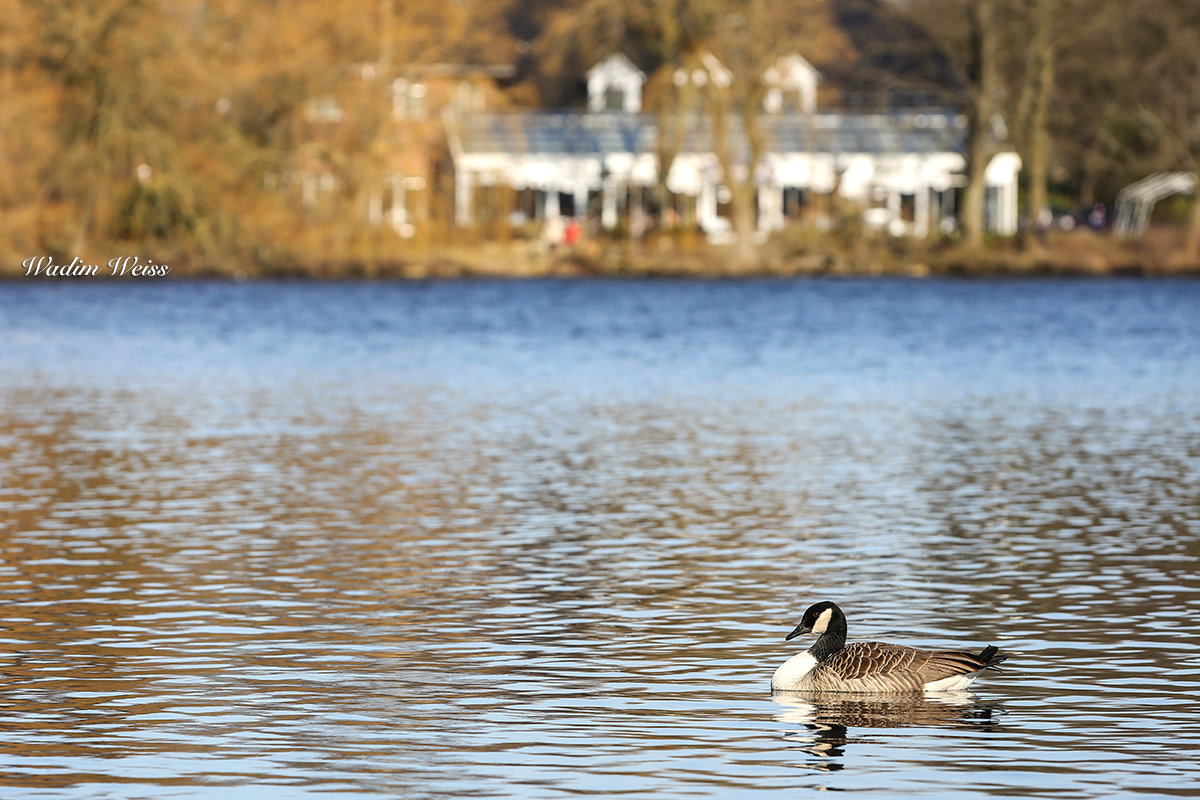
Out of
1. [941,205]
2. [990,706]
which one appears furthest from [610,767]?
[941,205]

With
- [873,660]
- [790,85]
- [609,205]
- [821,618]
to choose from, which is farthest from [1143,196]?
[873,660]

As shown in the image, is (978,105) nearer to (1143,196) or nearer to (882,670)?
(1143,196)

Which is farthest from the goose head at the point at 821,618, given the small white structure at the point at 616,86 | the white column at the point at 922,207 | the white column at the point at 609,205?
the small white structure at the point at 616,86

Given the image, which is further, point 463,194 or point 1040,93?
point 463,194

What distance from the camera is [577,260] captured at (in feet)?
249

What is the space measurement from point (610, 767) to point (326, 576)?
21.8 feet

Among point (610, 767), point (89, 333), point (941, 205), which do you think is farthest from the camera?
point (941, 205)

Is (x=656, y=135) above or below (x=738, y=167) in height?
above

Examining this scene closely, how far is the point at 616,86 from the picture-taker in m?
95.1

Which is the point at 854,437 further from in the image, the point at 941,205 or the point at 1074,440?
the point at 941,205

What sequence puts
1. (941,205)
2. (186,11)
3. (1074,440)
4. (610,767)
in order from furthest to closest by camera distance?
1. (941,205)
2. (186,11)
3. (1074,440)
4. (610,767)

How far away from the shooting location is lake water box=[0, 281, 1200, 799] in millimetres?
11000

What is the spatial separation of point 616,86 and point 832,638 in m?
83.7

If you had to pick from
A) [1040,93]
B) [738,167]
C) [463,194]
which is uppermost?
[1040,93]
